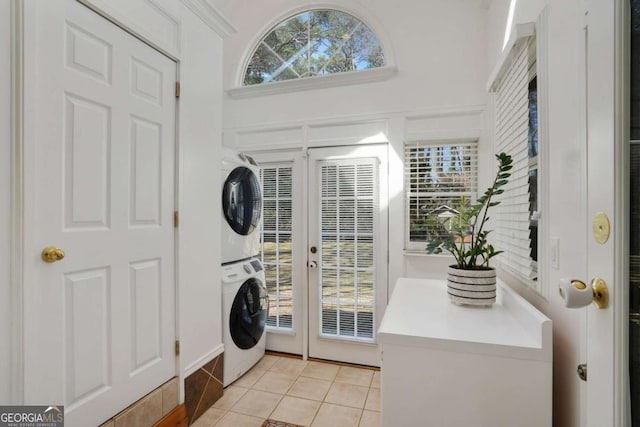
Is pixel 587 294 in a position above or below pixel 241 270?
above

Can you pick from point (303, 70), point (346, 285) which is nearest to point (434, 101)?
point (303, 70)

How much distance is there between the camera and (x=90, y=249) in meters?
1.35

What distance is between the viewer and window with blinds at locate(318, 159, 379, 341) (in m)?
2.73

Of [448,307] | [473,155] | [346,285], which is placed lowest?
[346,285]

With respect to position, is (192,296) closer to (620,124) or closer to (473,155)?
(620,124)

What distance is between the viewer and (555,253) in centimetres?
123

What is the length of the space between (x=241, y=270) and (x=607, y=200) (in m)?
2.24

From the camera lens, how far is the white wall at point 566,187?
107cm

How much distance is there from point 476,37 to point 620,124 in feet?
7.67

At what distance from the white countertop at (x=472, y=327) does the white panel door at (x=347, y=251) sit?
42.9 inches

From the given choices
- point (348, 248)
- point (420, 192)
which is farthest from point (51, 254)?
point (420, 192)

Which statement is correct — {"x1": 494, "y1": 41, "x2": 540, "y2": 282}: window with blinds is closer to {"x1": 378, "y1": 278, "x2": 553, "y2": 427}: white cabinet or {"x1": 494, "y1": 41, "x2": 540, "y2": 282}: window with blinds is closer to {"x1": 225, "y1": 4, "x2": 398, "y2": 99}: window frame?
{"x1": 378, "y1": 278, "x2": 553, "y2": 427}: white cabinet

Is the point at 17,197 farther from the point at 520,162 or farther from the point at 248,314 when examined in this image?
the point at 520,162

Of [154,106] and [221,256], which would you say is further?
[221,256]
